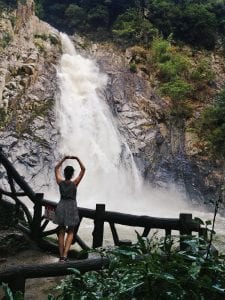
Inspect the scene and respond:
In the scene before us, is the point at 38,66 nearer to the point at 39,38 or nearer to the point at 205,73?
the point at 39,38

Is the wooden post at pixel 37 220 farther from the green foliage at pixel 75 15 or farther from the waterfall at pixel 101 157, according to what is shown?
the green foliage at pixel 75 15

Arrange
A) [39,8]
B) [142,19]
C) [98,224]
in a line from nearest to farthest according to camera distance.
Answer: [98,224] < [142,19] < [39,8]

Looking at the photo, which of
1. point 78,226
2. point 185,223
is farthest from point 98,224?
point 185,223

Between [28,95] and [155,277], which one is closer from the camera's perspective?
[155,277]

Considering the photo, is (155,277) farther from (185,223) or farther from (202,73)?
(202,73)

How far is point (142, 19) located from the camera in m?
25.5

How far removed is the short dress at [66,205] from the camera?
198 inches

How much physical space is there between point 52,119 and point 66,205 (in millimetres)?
12779

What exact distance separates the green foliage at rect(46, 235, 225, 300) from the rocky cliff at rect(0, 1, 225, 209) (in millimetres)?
14068

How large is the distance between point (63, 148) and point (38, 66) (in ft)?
14.6

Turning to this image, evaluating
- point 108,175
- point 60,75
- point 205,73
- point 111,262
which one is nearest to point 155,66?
point 205,73

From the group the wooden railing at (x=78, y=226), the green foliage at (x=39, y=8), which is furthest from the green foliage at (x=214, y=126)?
the green foliage at (x=39, y=8)

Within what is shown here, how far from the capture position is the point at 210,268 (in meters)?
1.87

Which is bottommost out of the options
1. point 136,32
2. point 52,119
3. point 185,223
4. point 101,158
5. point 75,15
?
point 185,223
